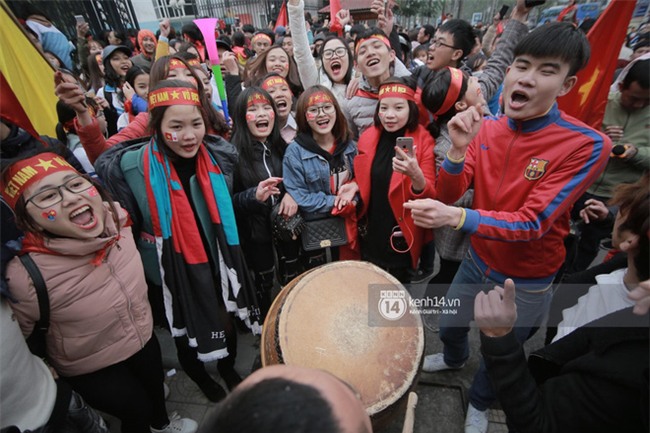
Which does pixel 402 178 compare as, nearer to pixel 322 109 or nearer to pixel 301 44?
pixel 322 109

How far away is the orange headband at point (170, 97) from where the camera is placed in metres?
1.87

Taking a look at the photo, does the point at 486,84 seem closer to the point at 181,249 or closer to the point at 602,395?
the point at 602,395

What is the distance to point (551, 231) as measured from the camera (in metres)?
1.73

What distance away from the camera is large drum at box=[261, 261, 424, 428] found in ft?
4.73

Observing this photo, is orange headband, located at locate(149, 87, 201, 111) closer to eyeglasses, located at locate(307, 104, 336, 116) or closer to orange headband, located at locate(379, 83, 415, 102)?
eyeglasses, located at locate(307, 104, 336, 116)

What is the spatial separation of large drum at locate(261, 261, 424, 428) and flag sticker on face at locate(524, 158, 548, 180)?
91 centimetres

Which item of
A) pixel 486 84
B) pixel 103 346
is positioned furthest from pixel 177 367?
pixel 486 84

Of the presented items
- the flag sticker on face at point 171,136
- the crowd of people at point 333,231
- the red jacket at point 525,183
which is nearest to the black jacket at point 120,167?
the crowd of people at point 333,231

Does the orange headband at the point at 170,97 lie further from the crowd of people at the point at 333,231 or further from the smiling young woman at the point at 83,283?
the smiling young woman at the point at 83,283

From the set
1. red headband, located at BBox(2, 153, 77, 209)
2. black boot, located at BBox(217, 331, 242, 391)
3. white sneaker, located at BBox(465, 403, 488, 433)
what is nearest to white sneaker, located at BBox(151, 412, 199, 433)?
black boot, located at BBox(217, 331, 242, 391)

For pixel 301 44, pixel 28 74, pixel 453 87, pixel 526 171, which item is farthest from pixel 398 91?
pixel 28 74

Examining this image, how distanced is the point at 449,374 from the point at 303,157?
2107 millimetres

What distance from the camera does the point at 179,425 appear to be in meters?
2.25

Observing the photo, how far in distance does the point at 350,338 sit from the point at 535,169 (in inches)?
50.8
